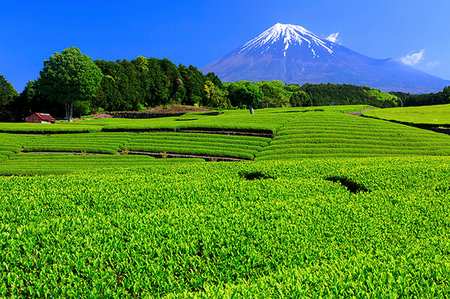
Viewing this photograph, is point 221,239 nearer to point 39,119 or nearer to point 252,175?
point 252,175

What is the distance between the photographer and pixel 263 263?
5.59 metres

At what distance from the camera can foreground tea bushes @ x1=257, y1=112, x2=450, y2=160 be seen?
24.1 metres

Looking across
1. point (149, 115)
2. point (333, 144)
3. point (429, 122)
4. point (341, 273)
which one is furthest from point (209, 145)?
point (149, 115)

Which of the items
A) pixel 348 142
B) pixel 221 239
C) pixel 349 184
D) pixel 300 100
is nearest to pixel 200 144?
pixel 348 142

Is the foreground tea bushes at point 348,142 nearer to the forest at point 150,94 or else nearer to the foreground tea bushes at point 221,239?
the foreground tea bushes at point 221,239

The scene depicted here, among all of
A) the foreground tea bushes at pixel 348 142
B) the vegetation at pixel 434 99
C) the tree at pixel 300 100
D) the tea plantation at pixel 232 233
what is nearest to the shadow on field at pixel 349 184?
the tea plantation at pixel 232 233

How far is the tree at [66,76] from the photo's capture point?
50.6m

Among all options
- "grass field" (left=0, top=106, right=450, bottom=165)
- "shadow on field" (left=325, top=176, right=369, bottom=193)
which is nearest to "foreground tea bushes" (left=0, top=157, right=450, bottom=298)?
"shadow on field" (left=325, top=176, right=369, bottom=193)

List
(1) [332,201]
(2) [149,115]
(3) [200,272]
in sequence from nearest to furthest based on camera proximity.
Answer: (3) [200,272]
(1) [332,201]
(2) [149,115]

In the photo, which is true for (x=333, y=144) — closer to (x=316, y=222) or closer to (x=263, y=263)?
(x=316, y=222)

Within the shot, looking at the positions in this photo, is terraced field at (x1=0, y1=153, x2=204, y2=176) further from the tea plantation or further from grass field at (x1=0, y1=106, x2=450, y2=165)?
the tea plantation

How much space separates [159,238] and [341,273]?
3.99 m

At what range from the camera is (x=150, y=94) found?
8794 centimetres

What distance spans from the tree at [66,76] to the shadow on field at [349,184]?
56046 mm
